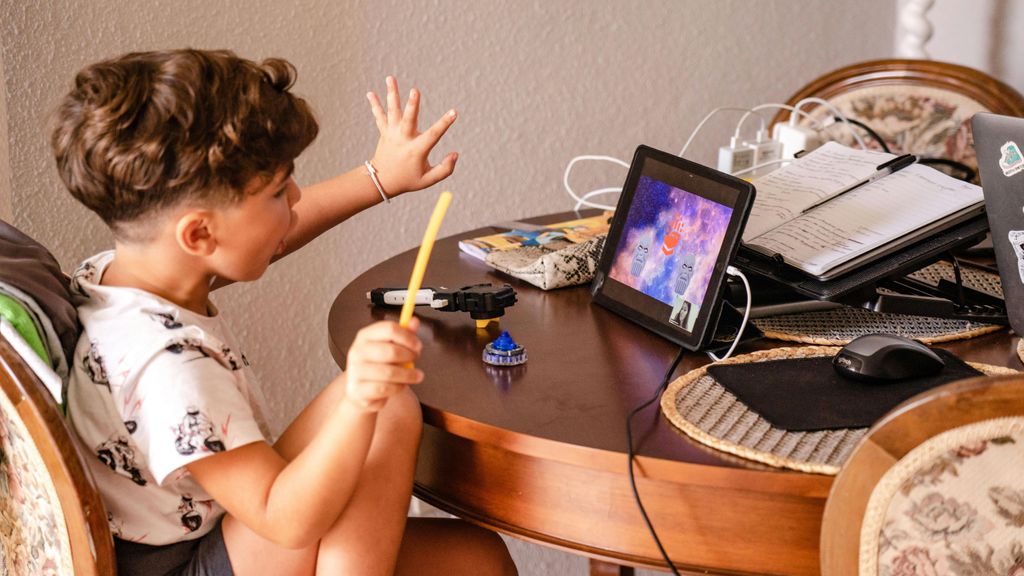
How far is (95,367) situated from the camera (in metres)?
1.01

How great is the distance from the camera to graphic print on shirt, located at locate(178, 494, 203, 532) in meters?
1.05

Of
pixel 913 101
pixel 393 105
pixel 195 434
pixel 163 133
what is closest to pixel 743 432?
pixel 195 434

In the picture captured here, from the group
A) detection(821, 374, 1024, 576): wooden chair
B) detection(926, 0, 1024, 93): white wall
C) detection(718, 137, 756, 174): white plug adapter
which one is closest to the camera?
detection(821, 374, 1024, 576): wooden chair

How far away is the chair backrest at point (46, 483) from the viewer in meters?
0.91

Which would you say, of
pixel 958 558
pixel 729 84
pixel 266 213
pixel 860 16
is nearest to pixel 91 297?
pixel 266 213

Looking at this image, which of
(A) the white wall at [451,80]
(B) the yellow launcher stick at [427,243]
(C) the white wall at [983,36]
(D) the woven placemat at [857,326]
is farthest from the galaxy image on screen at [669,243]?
(C) the white wall at [983,36]

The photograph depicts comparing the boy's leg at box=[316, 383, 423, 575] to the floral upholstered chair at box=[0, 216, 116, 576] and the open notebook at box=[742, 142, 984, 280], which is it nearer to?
the floral upholstered chair at box=[0, 216, 116, 576]

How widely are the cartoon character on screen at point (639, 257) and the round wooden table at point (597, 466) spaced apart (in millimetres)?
101

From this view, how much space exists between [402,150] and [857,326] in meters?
0.63

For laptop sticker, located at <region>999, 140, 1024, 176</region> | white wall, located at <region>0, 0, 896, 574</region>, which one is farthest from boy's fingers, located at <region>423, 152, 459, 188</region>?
white wall, located at <region>0, 0, 896, 574</region>

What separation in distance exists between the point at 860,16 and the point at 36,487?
2.36 meters

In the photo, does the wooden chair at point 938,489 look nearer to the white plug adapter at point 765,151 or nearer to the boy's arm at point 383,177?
the boy's arm at point 383,177

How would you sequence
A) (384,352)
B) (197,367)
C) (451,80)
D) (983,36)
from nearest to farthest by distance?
(384,352)
(197,367)
(451,80)
(983,36)

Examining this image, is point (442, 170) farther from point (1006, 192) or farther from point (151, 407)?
point (1006, 192)
